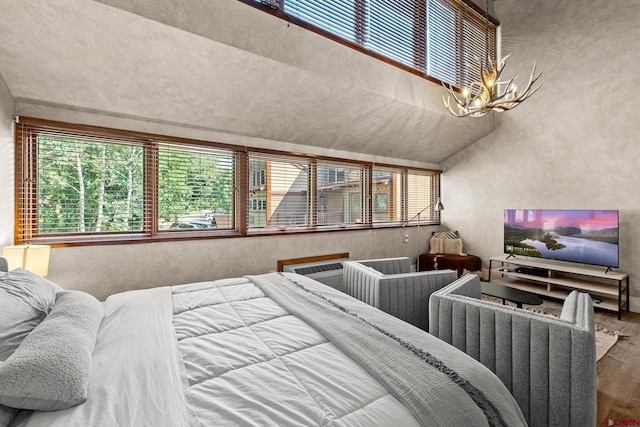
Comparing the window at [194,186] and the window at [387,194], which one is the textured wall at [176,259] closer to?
the window at [194,186]

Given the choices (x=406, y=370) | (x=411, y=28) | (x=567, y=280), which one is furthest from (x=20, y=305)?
(x=567, y=280)

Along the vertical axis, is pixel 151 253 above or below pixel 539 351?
above

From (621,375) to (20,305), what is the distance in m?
3.86

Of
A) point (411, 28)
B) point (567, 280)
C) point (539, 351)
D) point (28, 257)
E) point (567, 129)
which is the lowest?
point (567, 280)

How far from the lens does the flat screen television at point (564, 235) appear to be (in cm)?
361

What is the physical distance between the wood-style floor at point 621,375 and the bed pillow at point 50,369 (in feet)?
8.94

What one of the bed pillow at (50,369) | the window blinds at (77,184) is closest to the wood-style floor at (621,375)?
the bed pillow at (50,369)

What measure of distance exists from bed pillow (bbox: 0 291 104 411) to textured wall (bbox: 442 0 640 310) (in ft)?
17.5

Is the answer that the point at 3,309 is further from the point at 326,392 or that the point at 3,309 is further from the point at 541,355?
the point at 541,355

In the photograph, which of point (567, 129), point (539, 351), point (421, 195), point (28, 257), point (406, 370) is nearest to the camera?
point (406, 370)

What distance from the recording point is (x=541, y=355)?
5.14 ft

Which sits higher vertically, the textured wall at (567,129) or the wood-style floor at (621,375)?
the textured wall at (567,129)

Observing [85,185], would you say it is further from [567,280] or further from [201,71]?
[567,280]

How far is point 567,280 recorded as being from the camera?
3.91 meters
